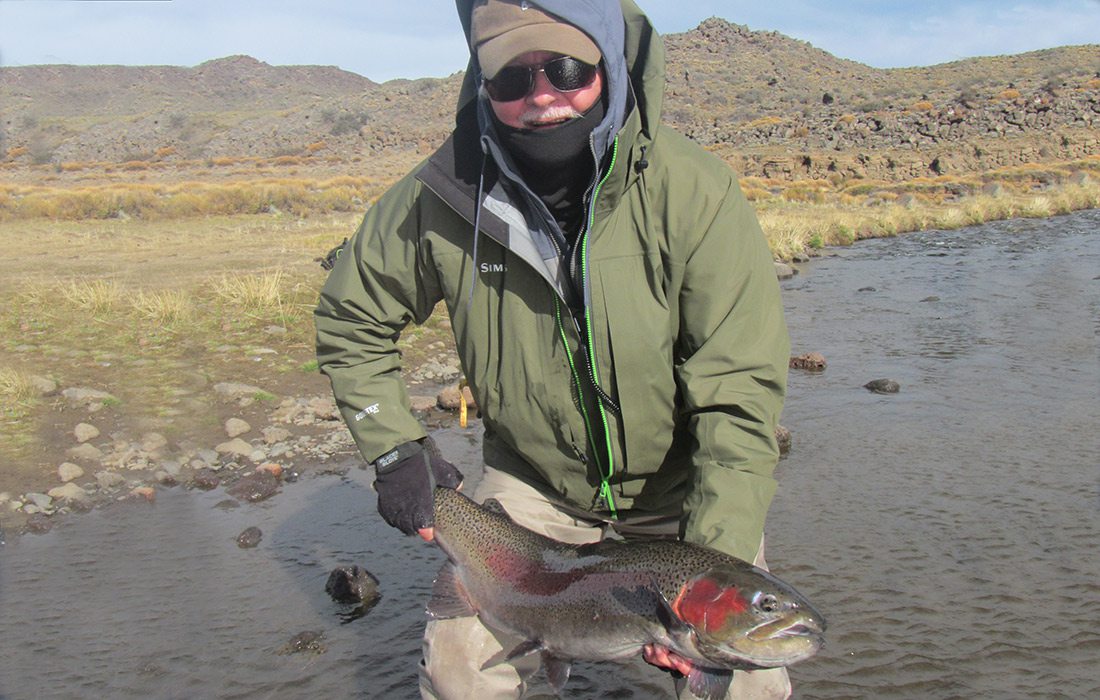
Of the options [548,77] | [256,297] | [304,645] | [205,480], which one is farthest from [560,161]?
[256,297]

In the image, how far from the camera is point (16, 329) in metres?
9.91

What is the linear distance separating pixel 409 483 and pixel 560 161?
4.06 ft

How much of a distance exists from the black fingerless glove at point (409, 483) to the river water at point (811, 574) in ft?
4.88

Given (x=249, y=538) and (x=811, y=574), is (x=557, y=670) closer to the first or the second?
(x=811, y=574)

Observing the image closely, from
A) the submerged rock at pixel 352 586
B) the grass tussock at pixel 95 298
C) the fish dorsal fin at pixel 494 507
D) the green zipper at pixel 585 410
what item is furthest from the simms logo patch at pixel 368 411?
the grass tussock at pixel 95 298

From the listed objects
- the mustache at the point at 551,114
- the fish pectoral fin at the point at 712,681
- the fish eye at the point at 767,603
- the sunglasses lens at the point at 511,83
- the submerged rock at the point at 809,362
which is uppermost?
the sunglasses lens at the point at 511,83

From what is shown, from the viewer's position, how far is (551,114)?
2.99 m

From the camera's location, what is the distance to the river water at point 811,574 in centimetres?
449

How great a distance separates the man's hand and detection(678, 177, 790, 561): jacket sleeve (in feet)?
1.11

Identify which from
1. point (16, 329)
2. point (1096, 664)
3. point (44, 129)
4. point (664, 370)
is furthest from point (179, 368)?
point (44, 129)

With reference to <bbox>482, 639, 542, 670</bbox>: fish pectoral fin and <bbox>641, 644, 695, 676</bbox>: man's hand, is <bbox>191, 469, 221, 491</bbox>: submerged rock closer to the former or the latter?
<bbox>482, 639, 542, 670</bbox>: fish pectoral fin

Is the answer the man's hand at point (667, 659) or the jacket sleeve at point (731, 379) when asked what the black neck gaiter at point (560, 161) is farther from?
the man's hand at point (667, 659)

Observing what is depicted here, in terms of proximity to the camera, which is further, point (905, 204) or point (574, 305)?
point (905, 204)

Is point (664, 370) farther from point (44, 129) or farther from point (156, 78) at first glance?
point (156, 78)
